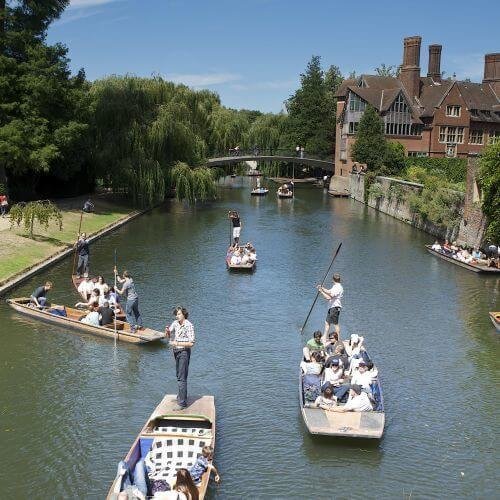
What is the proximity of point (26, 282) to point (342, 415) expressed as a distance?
16454 mm

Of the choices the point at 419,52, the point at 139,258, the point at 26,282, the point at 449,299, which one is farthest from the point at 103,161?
the point at 419,52

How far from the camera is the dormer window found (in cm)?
6769

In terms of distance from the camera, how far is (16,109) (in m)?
37.6

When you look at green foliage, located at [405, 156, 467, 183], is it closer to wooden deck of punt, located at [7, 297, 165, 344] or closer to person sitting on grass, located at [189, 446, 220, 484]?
wooden deck of punt, located at [7, 297, 165, 344]

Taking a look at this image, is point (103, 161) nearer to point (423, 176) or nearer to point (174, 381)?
point (423, 176)

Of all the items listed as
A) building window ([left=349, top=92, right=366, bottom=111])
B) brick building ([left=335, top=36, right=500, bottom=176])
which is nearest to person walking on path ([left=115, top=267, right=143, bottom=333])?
brick building ([left=335, top=36, right=500, bottom=176])

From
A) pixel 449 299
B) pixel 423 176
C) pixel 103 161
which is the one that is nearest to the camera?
pixel 449 299

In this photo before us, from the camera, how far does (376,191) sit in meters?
56.3

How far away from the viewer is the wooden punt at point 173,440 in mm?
11277

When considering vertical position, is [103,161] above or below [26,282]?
above

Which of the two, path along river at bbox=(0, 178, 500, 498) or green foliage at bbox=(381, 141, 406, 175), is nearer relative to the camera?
path along river at bbox=(0, 178, 500, 498)

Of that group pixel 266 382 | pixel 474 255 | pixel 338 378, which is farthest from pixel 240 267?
pixel 338 378

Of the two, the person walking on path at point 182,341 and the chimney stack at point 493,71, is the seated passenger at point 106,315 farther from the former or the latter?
the chimney stack at point 493,71

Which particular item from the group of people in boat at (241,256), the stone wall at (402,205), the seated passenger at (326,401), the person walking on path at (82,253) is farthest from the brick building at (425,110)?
the seated passenger at (326,401)
